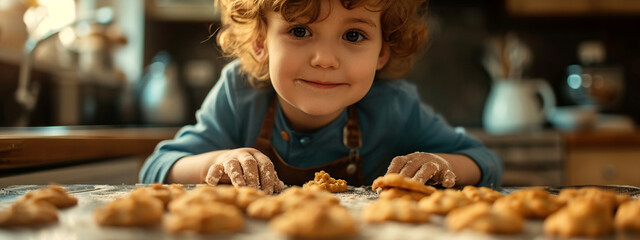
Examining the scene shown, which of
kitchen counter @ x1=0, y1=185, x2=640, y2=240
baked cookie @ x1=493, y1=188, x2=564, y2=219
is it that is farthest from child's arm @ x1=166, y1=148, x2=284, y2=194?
baked cookie @ x1=493, y1=188, x2=564, y2=219

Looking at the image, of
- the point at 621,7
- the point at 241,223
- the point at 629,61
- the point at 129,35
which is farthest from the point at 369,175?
the point at 629,61

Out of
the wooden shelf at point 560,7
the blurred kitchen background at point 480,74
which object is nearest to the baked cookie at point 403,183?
the blurred kitchen background at point 480,74

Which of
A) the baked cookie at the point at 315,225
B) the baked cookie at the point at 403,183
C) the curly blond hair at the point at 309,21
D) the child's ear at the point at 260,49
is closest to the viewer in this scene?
the baked cookie at the point at 315,225

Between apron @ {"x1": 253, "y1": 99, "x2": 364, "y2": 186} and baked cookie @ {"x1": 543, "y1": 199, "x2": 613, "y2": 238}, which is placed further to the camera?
apron @ {"x1": 253, "y1": 99, "x2": 364, "y2": 186}

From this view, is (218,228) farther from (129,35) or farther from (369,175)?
(129,35)

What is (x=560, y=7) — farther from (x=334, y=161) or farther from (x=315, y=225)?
(x=315, y=225)

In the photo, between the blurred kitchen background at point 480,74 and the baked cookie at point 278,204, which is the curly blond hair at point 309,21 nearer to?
the baked cookie at point 278,204

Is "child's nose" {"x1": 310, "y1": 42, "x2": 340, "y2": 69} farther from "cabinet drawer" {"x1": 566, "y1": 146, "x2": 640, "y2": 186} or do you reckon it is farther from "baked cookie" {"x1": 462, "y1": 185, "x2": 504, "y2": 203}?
"cabinet drawer" {"x1": 566, "y1": 146, "x2": 640, "y2": 186}
